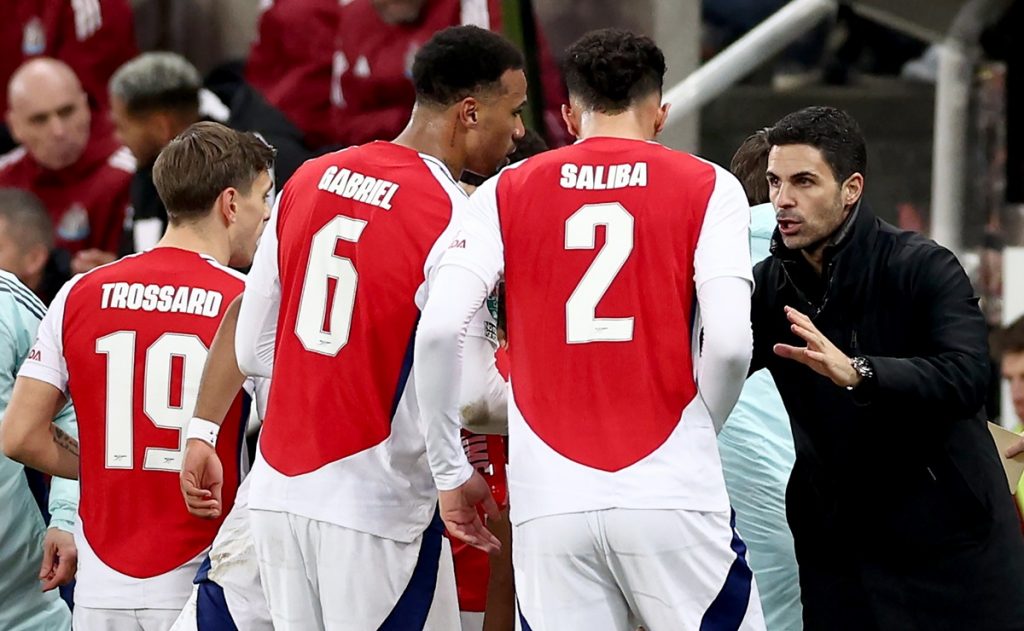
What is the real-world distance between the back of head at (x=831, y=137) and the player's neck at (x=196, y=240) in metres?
1.60

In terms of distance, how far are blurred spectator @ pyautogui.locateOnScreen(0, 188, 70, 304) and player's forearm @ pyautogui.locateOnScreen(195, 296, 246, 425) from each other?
2763 mm

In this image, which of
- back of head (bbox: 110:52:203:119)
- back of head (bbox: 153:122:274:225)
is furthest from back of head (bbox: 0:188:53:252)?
back of head (bbox: 153:122:274:225)

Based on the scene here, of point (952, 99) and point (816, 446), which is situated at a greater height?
point (952, 99)

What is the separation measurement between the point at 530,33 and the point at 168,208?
10.4 ft

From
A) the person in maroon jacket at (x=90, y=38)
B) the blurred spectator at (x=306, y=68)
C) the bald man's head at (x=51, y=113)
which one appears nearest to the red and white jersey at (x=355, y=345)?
the blurred spectator at (x=306, y=68)

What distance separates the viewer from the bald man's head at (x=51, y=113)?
26.9 feet

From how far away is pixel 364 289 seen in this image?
440cm

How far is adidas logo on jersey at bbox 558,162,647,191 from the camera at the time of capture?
13.5ft

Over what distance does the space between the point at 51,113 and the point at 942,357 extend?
5.21 metres

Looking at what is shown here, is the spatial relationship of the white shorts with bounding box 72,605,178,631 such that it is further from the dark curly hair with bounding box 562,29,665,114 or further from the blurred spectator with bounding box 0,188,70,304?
the blurred spectator with bounding box 0,188,70,304

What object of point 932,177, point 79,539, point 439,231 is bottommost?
point 79,539

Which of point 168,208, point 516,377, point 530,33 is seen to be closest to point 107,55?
point 530,33

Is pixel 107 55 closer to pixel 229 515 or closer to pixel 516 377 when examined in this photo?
pixel 229 515

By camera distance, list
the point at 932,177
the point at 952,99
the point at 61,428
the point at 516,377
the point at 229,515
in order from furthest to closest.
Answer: the point at 932,177 → the point at 952,99 → the point at 61,428 → the point at 229,515 → the point at 516,377
